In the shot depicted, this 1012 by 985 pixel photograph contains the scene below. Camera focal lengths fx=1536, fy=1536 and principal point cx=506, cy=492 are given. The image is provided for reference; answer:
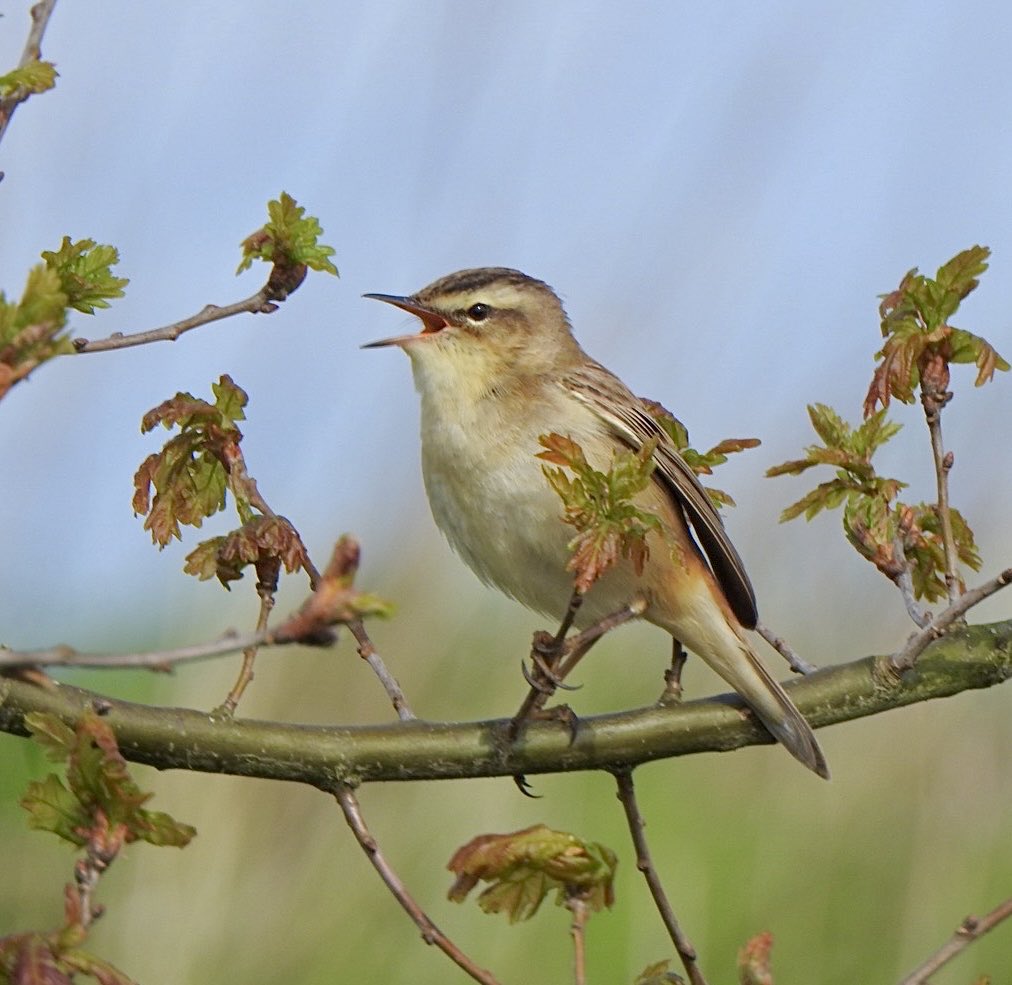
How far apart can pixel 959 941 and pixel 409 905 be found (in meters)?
0.69

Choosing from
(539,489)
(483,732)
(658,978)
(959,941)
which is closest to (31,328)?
(483,732)

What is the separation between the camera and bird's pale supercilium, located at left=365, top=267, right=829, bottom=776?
312 centimetres

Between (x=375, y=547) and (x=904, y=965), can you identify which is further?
(x=375, y=547)

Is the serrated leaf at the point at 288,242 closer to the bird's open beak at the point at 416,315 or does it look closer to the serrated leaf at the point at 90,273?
the serrated leaf at the point at 90,273

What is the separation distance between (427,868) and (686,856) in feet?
2.47

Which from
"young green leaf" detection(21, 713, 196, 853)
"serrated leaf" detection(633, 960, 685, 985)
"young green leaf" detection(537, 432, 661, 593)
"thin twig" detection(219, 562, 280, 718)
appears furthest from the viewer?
"thin twig" detection(219, 562, 280, 718)

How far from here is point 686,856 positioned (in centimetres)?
446

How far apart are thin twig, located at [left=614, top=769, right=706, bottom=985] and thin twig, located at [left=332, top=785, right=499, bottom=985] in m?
0.30

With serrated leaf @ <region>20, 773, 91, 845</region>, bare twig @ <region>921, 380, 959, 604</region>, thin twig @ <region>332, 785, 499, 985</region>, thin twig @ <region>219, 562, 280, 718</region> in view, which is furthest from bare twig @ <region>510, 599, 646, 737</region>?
serrated leaf @ <region>20, 773, 91, 845</region>

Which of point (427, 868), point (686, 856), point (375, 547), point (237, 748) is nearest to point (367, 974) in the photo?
point (427, 868)

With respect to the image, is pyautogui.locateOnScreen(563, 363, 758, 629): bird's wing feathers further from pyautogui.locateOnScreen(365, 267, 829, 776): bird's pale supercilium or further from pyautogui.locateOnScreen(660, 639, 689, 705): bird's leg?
pyautogui.locateOnScreen(660, 639, 689, 705): bird's leg

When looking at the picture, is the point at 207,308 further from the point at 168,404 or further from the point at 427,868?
the point at 427,868

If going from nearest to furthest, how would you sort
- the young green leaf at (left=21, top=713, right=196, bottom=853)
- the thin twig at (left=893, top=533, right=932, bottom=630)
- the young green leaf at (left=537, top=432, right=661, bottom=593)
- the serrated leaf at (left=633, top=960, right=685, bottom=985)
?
the young green leaf at (left=21, top=713, right=196, bottom=853) → the young green leaf at (left=537, top=432, right=661, bottom=593) → the serrated leaf at (left=633, top=960, right=685, bottom=985) → the thin twig at (left=893, top=533, right=932, bottom=630)

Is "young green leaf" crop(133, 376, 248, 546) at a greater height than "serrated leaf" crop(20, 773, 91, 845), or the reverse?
"young green leaf" crop(133, 376, 248, 546)
